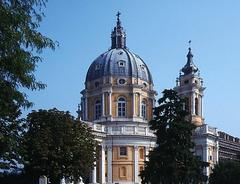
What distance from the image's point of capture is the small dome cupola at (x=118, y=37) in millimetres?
102188

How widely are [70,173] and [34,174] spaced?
3214mm

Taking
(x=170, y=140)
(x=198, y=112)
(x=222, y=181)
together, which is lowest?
(x=222, y=181)

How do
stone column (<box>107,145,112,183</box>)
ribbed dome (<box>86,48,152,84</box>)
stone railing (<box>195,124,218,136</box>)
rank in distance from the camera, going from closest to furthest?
1. stone column (<box>107,145,112,183</box>)
2. stone railing (<box>195,124,218,136</box>)
3. ribbed dome (<box>86,48,152,84</box>)

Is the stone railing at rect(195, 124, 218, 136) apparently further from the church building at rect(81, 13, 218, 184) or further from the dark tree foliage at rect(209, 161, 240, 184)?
the dark tree foliage at rect(209, 161, 240, 184)

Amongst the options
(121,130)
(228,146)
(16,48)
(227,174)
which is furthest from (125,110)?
(16,48)

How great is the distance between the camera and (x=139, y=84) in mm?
94500

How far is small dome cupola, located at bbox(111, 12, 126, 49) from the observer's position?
102188 mm

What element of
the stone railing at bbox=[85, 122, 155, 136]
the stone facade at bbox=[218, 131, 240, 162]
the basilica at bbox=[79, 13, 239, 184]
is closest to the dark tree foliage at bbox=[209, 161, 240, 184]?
the basilica at bbox=[79, 13, 239, 184]

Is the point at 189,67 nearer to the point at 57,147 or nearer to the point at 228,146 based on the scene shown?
the point at 228,146

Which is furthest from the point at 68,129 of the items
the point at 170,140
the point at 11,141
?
the point at 11,141

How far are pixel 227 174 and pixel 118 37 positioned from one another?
4043 centimetres

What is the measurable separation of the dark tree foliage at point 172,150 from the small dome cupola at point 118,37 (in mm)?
50346

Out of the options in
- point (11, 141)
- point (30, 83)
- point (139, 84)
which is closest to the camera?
point (30, 83)

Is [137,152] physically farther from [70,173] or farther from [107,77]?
[70,173]
